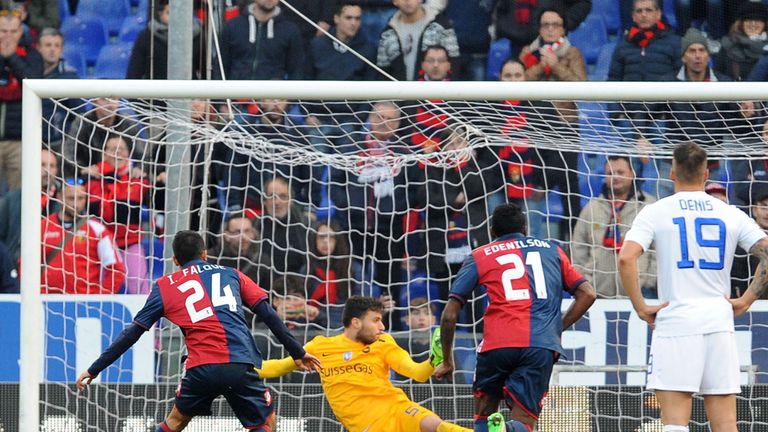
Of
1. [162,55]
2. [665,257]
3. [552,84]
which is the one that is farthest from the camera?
[162,55]

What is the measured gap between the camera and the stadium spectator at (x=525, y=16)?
36.1 ft

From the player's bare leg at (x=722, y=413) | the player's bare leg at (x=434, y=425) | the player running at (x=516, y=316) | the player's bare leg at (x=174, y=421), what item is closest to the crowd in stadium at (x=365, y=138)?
the player running at (x=516, y=316)

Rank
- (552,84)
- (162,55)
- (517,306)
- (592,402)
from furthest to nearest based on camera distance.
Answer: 1. (162,55)
2. (592,402)
3. (552,84)
4. (517,306)

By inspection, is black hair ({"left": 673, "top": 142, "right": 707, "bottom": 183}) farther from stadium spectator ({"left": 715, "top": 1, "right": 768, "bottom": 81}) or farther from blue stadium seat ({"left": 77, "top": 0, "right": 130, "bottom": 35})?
blue stadium seat ({"left": 77, "top": 0, "right": 130, "bottom": 35})

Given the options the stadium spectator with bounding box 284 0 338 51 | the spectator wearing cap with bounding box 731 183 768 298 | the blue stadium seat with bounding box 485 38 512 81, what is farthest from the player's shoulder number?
the blue stadium seat with bounding box 485 38 512 81

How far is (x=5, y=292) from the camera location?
388 inches

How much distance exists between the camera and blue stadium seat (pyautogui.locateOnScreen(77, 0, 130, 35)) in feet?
37.0

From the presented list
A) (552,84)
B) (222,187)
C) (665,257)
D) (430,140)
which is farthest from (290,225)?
(665,257)

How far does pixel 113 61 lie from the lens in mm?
11070

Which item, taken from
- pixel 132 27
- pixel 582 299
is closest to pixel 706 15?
Result: pixel 132 27

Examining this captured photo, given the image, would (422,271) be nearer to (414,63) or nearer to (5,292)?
(414,63)

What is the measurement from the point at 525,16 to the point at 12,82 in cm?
463

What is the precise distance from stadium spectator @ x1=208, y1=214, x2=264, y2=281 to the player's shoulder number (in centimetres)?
256

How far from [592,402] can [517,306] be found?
223cm
